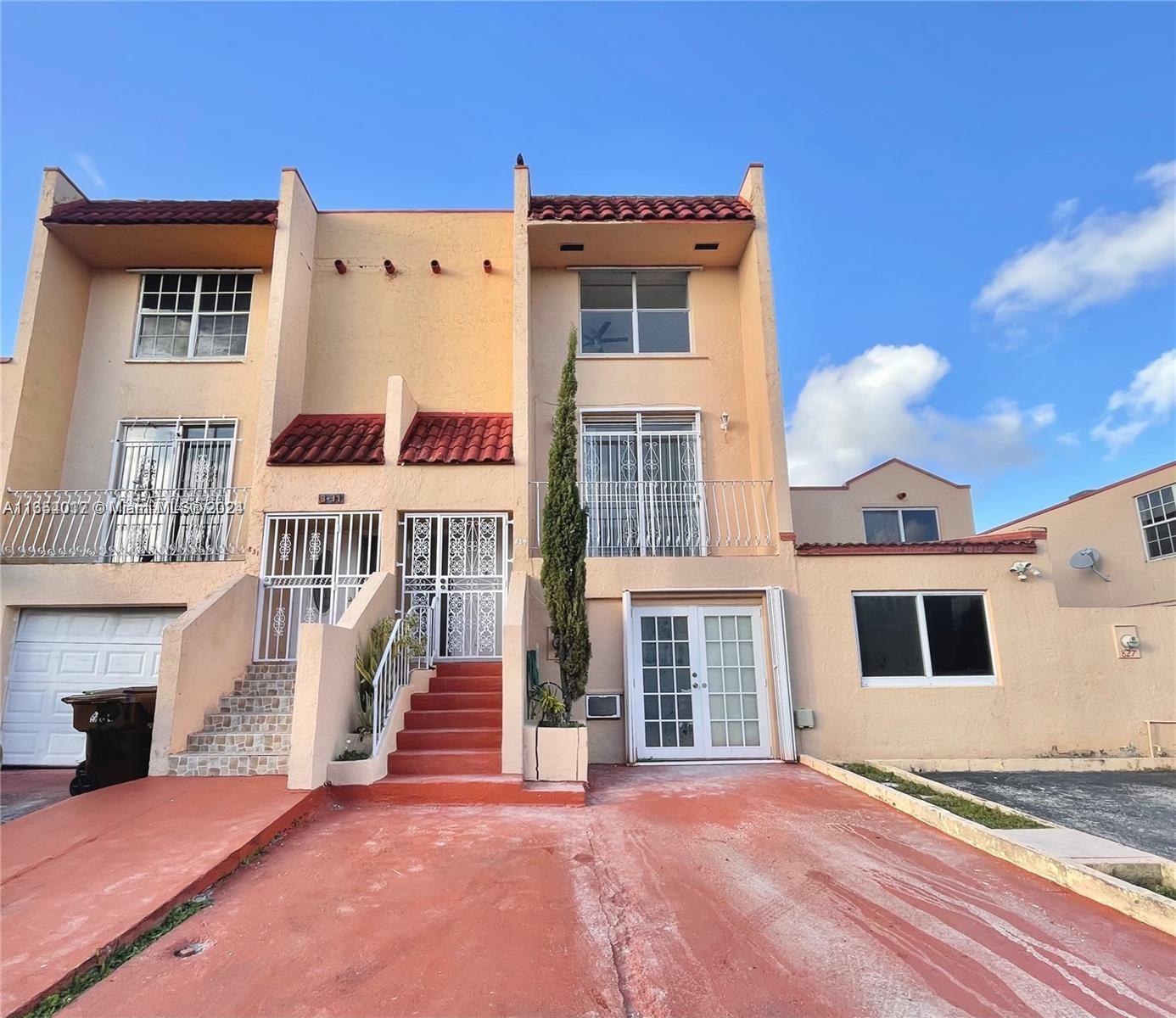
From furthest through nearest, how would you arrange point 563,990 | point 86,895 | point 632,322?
1. point 632,322
2. point 86,895
3. point 563,990

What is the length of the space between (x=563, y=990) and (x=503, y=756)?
3.72 metres

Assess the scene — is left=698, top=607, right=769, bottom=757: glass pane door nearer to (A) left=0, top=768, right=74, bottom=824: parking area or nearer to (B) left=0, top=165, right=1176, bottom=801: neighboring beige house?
(B) left=0, top=165, right=1176, bottom=801: neighboring beige house

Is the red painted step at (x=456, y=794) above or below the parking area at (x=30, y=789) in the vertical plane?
above

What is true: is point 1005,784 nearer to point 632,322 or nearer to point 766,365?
point 766,365

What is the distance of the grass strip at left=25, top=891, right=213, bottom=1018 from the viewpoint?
9.38 feet

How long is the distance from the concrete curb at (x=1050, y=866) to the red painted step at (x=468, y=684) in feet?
14.9

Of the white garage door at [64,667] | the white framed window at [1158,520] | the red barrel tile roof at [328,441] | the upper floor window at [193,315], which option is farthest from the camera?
the white framed window at [1158,520]

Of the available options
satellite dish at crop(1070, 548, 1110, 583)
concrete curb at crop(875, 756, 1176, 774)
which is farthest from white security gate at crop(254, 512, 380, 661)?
satellite dish at crop(1070, 548, 1110, 583)

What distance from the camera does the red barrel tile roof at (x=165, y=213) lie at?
10547mm

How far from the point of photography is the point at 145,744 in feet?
23.0

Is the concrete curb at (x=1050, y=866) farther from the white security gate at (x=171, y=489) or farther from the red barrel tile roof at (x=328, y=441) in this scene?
the white security gate at (x=171, y=489)

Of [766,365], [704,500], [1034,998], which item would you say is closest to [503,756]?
[1034,998]

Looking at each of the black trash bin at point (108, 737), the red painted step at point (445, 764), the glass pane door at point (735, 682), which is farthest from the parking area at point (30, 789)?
the glass pane door at point (735, 682)

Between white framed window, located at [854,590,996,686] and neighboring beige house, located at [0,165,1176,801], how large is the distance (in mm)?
37
